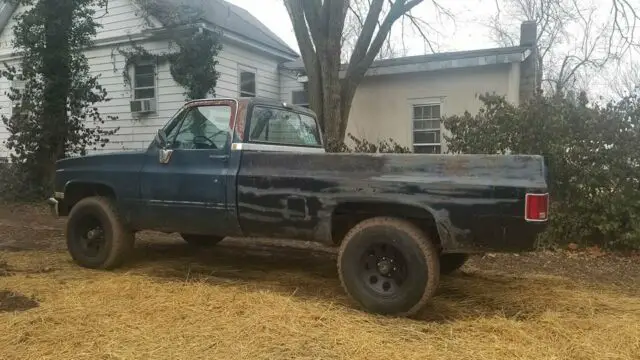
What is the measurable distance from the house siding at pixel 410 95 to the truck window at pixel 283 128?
6.99 m

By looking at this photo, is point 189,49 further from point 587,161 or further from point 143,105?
point 587,161

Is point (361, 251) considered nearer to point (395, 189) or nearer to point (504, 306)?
point (395, 189)

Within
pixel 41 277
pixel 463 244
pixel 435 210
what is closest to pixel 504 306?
pixel 463 244

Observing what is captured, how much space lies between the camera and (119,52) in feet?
46.0

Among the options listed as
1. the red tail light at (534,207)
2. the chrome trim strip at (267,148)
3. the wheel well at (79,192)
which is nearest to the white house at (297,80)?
the wheel well at (79,192)

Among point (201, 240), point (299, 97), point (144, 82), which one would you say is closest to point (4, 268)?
point (201, 240)

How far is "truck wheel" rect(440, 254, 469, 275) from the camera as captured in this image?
541cm

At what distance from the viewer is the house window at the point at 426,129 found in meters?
13.1

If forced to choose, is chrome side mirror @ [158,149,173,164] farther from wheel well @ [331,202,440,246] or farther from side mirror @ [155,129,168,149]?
wheel well @ [331,202,440,246]

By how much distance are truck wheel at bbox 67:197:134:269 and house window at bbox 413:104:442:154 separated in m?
8.75

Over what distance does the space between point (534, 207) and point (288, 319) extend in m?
2.03

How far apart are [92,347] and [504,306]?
10.9 feet

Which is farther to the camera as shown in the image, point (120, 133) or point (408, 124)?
point (120, 133)

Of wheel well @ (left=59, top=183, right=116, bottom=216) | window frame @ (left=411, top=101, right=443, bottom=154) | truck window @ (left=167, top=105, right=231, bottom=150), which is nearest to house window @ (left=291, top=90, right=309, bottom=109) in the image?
window frame @ (left=411, top=101, right=443, bottom=154)
